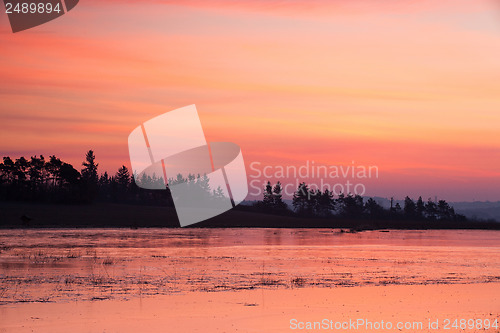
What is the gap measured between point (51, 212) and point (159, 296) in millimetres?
112372

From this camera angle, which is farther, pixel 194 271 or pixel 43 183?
pixel 43 183

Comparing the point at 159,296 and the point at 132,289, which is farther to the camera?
the point at 132,289

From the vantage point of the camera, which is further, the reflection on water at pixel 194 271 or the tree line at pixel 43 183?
the tree line at pixel 43 183

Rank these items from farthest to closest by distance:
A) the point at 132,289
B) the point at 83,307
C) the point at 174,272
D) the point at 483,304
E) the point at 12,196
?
the point at 12,196, the point at 174,272, the point at 132,289, the point at 483,304, the point at 83,307

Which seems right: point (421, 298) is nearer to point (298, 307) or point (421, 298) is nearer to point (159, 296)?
point (298, 307)

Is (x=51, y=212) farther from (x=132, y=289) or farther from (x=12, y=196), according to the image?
(x=132, y=289)

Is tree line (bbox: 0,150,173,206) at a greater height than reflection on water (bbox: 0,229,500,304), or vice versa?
tree line (bbox: 0,150,173,206)

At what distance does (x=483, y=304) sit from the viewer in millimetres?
24141

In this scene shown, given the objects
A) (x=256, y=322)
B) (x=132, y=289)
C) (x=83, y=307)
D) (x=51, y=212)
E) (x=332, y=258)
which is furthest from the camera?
(x=51, y=212)

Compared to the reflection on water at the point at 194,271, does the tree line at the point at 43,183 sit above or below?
above

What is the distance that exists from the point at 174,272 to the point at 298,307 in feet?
36.7

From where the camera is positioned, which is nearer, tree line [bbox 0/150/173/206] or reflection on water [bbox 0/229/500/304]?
reflection on water [bbox 0/229/500/304]

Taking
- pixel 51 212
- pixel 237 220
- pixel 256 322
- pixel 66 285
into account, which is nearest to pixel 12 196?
pixel 51 212

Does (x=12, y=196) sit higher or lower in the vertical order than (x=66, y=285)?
higher
